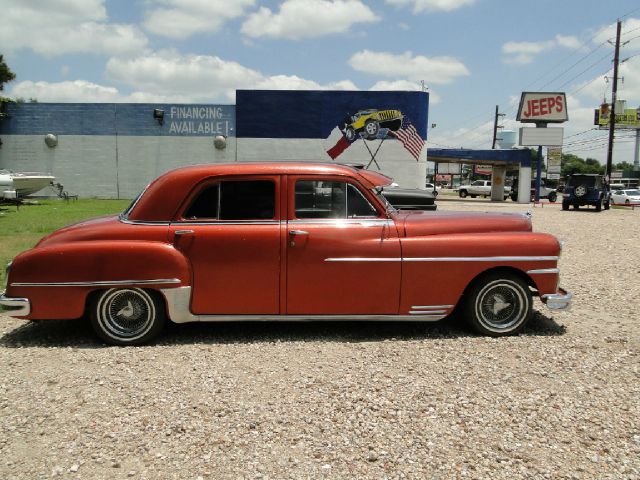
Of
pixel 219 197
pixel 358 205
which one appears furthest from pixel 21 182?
pixel 358 205

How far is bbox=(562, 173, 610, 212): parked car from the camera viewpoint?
90.3 ft

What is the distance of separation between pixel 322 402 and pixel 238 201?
2.05 metres

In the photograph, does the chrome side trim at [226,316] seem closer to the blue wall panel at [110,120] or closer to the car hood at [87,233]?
the car hood at [87,233]

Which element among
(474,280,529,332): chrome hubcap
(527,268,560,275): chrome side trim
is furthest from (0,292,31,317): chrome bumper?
(527,268,560,275): chrome side trim

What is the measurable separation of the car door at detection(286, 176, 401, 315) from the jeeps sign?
41.4 meters

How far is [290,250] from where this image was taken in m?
4.55

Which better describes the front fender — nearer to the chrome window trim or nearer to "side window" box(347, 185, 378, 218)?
→ the chrome window trim

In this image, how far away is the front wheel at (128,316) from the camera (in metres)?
4.54

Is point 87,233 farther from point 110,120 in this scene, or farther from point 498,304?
point 110,120

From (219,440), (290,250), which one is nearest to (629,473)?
(219,440)

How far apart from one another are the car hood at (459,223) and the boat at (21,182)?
17.7 meters

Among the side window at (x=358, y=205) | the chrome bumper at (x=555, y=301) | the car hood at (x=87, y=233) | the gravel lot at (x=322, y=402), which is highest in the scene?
the side window at (x=358, y=205)

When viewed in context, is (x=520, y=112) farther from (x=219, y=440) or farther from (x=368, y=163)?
(x=219, y=440)

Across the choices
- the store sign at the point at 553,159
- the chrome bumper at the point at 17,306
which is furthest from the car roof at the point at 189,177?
the store sign at the point at 553,159
